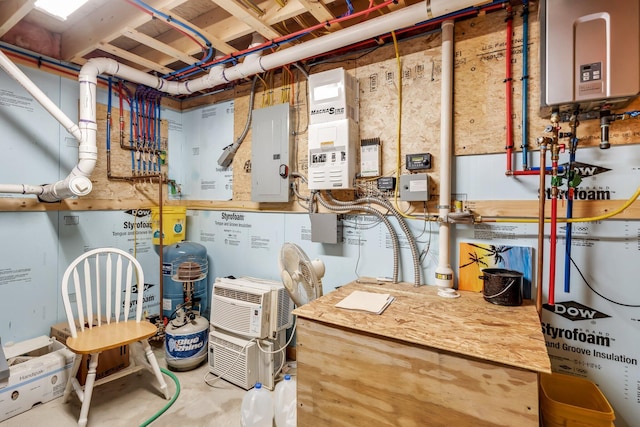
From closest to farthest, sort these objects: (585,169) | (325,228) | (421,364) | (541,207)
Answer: (421,364)
(541,207)
(585,169)
(325,228)

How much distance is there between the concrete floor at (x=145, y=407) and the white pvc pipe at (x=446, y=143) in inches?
65.8

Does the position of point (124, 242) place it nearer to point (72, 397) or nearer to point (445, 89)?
point (72, 397)

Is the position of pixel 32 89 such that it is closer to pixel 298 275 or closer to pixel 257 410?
pixel 298 275

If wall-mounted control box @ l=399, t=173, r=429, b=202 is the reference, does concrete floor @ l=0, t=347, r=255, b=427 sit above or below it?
below

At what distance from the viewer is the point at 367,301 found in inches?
69.7

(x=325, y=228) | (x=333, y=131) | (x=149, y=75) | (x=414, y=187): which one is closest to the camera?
(x=414, y=187)

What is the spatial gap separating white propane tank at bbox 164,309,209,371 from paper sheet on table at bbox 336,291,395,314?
1473 millimetres

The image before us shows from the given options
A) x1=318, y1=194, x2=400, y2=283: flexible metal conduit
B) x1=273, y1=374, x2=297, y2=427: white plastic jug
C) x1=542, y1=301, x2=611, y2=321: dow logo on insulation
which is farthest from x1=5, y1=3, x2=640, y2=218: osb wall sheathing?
x1=273, y1=374, x2=297, y2=427: white plastic jug

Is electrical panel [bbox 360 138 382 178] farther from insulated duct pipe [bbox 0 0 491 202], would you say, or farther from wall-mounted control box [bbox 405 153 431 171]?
insulated duct pipe [bbox 0 0 491 202]

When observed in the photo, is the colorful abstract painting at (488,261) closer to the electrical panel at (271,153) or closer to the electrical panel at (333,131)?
the electrical panel at (333,131)

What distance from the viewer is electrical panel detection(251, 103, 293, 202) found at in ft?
8.73

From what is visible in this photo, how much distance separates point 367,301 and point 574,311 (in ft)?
3.79

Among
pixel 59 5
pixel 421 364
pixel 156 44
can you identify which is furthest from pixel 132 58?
pixel 421 364

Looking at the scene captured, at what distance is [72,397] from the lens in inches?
87.7
